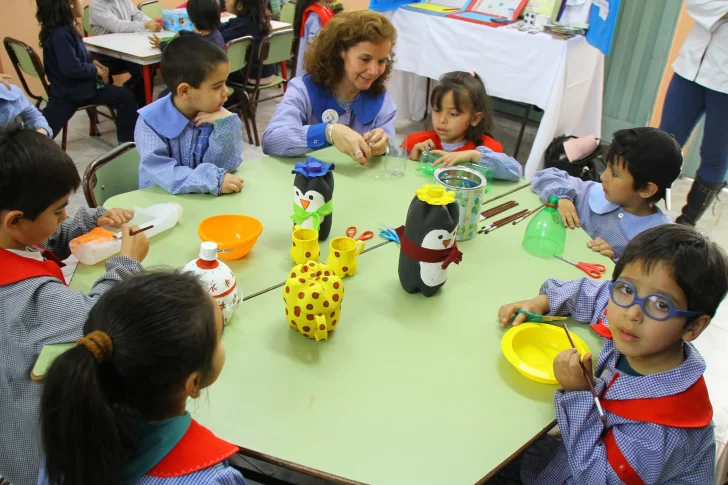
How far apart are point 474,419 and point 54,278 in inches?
34.8

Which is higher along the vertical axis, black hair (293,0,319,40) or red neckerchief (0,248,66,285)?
black hair (293,0,319,40)

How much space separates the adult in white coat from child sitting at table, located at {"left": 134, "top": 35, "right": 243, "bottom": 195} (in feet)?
8.17

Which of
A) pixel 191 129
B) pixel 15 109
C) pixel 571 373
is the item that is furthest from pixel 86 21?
pixel 571 373

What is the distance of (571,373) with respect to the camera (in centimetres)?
108

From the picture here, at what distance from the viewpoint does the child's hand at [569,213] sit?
1786mm

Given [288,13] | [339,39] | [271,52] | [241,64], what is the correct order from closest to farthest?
1. [339,39]
2. [241,64]
3. [271,52]
4. [288,13]

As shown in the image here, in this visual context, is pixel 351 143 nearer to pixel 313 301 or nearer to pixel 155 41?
pixel 313 301

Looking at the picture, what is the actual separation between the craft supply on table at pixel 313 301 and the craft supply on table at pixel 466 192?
0.51 metres

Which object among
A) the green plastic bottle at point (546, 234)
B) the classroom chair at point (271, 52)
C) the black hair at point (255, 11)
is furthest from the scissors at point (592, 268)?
the black hair at point (255, 11)

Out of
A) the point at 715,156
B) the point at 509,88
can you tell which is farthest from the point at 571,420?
the point at 509,88

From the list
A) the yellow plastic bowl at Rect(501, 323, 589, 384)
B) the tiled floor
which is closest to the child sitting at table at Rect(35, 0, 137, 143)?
the tiled floor

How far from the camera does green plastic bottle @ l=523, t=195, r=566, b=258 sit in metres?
1.60

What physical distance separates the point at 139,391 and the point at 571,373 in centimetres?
78

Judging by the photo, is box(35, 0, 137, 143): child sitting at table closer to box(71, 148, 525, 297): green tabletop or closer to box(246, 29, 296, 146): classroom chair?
box(246, 29, 296, 146): classroom chair
